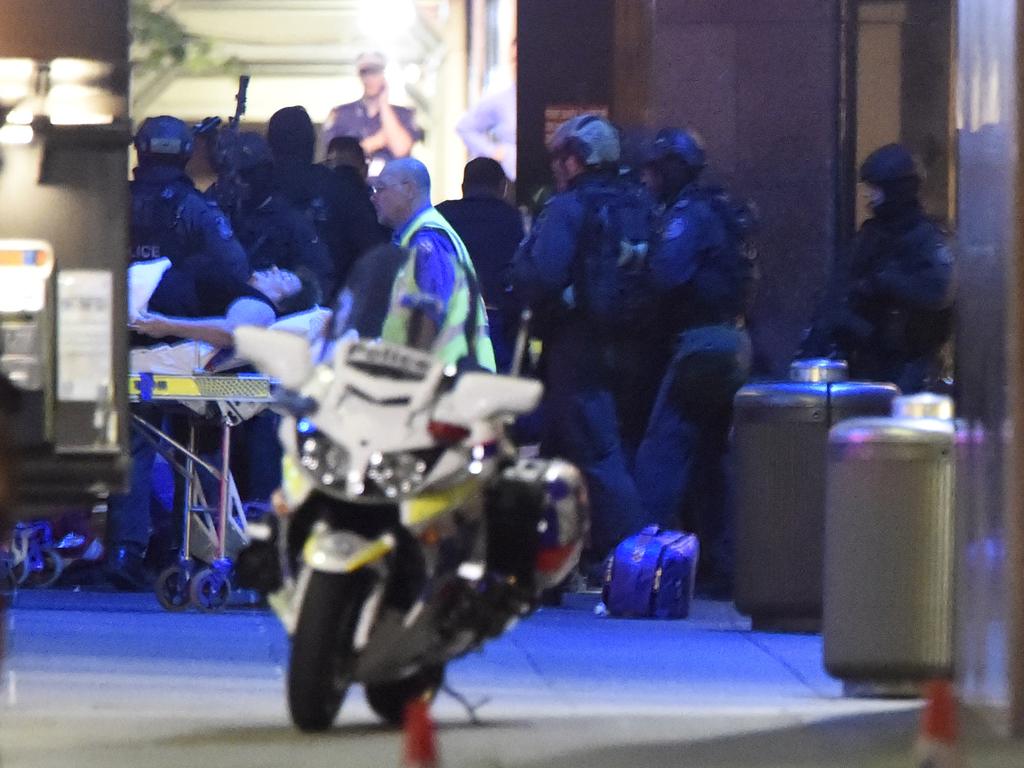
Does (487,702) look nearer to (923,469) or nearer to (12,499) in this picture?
(923,469)

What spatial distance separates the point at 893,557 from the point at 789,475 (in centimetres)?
214

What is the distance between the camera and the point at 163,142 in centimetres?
1325

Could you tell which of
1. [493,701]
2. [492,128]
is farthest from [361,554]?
[492,128]

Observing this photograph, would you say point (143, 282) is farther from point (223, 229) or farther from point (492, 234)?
point (492, 234)

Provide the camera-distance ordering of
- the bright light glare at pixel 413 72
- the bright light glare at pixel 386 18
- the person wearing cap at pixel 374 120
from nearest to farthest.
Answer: the person wearing cap at pixel 374 120
the bright light glare at pixel 413 72
the bright light glare at pixel 386 18

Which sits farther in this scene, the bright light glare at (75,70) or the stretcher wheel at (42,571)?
the stretcher wheel at (42,571)

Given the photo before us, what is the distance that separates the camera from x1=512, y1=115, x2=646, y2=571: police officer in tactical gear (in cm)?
1294

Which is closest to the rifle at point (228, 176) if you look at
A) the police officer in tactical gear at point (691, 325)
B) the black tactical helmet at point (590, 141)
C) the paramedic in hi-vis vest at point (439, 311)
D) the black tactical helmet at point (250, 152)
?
the black tactical helmet at point (250, 152)

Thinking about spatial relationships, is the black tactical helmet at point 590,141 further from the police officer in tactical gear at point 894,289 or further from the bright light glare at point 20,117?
the bright light glare at point 20,117

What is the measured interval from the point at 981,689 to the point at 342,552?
2471mm

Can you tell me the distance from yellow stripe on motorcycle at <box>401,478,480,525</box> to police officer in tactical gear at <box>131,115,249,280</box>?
4747 mm

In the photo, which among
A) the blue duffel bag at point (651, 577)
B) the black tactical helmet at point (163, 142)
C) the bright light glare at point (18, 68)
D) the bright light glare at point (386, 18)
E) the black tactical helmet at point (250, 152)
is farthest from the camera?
the bright light glare at point (386, 18)

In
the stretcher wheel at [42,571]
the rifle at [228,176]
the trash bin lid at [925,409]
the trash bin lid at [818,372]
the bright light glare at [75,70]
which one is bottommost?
the stretcher wheel at [42,571]

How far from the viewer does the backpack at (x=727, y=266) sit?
13242 millimetres
